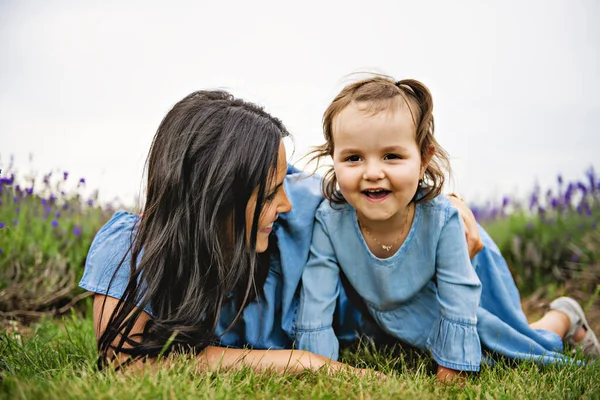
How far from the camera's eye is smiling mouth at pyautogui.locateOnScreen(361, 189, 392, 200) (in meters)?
2.28

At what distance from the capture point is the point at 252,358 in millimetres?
2258

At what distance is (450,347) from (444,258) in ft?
1.24

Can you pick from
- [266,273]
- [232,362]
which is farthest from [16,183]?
[232,362]

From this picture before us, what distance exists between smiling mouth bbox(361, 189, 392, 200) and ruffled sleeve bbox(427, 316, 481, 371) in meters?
0.62

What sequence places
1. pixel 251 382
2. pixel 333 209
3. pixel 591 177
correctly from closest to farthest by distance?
pixel 251 382 → pixel 333 209 → pixel 591 177

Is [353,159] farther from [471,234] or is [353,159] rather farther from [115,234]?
[115,234]

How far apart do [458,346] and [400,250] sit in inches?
18.5

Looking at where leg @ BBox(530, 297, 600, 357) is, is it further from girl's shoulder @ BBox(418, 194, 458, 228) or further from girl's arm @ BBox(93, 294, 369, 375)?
girl's arm @ BBox(93, 294, 369, 375)

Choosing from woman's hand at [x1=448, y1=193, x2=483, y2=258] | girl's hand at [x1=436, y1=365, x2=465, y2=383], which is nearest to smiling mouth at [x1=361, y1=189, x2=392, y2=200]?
woman's hand at [x1=448, y1=193, x2=483, y2=258]

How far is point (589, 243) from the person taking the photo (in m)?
4.27

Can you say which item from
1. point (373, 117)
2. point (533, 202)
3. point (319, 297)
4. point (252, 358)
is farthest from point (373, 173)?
point (533, 202)

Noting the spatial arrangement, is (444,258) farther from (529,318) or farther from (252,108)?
(529,318)

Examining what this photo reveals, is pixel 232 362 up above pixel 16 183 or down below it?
below

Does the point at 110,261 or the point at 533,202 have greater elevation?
the point at 110,261
